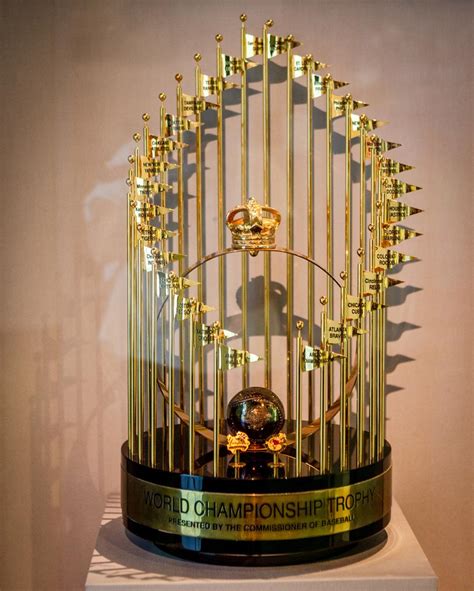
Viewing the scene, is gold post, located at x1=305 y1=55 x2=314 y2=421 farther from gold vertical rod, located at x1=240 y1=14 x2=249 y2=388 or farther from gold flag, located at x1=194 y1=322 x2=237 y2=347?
gold flag, located at x1=194 y1=322 x2=237 y2=347

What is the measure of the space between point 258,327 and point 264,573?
20.6 inches

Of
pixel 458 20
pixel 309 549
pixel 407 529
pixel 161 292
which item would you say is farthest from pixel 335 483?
pixel 458 20

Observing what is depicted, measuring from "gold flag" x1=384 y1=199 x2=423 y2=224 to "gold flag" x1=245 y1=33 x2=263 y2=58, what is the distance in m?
0.38

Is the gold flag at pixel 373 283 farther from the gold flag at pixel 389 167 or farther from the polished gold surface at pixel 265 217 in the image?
the gold flag at pixel 389 167

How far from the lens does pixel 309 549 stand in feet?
4.45

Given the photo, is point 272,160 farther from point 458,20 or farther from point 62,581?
point 62,581

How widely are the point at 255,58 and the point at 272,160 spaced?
0.19 meters

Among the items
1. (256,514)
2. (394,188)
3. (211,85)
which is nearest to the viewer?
(256,514)

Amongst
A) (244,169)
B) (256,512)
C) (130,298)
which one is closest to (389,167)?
(244,169)

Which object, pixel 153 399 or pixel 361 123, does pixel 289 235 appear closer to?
pixel 361 123

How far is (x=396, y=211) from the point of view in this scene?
5.03 feet

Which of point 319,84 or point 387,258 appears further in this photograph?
point 319,84

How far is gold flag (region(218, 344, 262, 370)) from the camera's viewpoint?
1.36 meters

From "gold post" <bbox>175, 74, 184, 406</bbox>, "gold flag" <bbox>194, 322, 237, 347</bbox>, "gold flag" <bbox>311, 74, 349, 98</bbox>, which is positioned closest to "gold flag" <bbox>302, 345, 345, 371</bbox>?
"gold flag" <bbox>194, 322, 237, 347</bbox>
